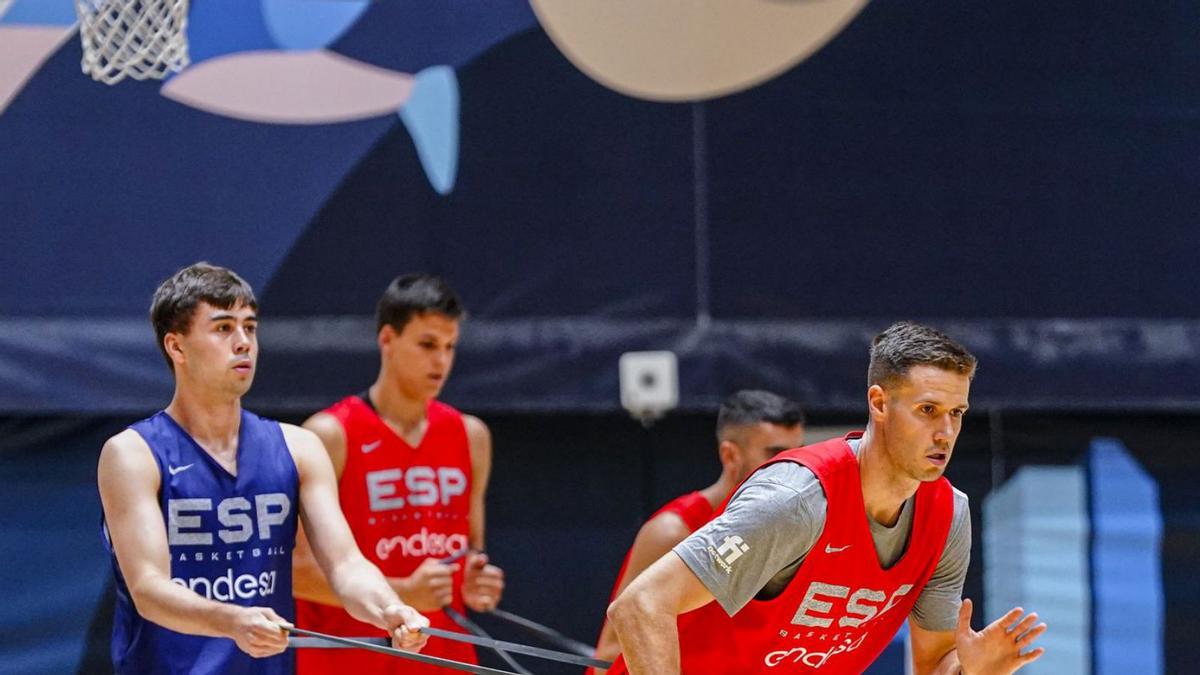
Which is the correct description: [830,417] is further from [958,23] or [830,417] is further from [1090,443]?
[958,23]

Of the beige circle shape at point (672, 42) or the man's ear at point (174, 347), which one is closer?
the man's ear at point (174, 347)

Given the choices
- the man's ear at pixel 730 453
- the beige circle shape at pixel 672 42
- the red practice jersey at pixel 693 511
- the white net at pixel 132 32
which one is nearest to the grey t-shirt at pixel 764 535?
the red practice jersey at pixel 693 511

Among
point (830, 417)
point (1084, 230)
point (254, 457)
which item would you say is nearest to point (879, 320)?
point (830, 417)

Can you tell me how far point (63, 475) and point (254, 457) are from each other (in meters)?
2.02

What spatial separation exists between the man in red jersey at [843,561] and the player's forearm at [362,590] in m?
0.62

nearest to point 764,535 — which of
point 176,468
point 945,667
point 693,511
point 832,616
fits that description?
point 832,616

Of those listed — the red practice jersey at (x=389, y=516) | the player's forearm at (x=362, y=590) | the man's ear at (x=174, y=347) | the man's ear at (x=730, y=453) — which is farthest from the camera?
the red practice jersey at (x=389, y=516)

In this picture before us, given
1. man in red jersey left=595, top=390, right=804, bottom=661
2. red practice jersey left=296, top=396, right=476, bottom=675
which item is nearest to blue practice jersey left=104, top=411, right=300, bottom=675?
red practice jersey left=296, top=396, right=476, bottom=675

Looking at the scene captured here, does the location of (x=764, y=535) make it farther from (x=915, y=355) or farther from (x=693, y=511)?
(x=693, y=511)

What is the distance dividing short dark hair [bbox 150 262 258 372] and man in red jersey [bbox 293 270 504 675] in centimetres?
106

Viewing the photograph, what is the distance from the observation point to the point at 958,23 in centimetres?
634

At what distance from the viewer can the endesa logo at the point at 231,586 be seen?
3.92 m

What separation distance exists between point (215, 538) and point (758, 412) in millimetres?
1799

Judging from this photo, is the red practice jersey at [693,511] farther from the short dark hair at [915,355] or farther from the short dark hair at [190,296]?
the short dark hair at [190,296]
